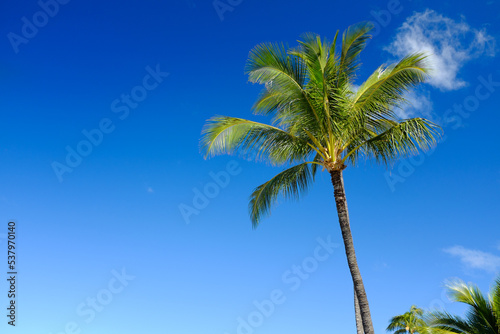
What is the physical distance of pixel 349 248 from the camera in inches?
463

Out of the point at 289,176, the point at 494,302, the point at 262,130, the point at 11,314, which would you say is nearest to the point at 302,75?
the point at 262,130

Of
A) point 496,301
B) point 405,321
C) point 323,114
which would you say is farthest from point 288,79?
point 405,321

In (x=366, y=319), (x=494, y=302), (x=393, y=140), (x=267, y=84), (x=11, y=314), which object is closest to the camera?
(x=366, y=319)

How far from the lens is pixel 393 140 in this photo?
12102 millimetres

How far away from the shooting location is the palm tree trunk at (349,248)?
35.6ft

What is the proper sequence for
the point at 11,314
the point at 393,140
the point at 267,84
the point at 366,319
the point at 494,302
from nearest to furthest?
the point at 366,319
the point at 393,140
the point at 267,84
the point at 494,302
the point at 11,314

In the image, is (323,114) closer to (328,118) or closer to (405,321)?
(328,118)

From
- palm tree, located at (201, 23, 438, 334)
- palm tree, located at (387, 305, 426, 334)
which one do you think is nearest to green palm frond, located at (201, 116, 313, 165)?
palm tree, located at (201, 23, 438, 334)

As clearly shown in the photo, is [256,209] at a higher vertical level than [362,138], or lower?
lower

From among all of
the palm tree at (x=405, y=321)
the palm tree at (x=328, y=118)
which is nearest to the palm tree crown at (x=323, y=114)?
the palm tree at (x=328, y=118)

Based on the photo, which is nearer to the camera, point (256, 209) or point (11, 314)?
point (256, 209)

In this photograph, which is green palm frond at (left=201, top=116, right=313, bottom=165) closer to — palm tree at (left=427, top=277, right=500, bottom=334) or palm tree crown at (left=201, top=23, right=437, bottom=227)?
palm tree crown at (left=201, top=23, right=437, bottom=227)

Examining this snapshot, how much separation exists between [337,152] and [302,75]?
234 centimetres

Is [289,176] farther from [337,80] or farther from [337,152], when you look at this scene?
[337,80]
